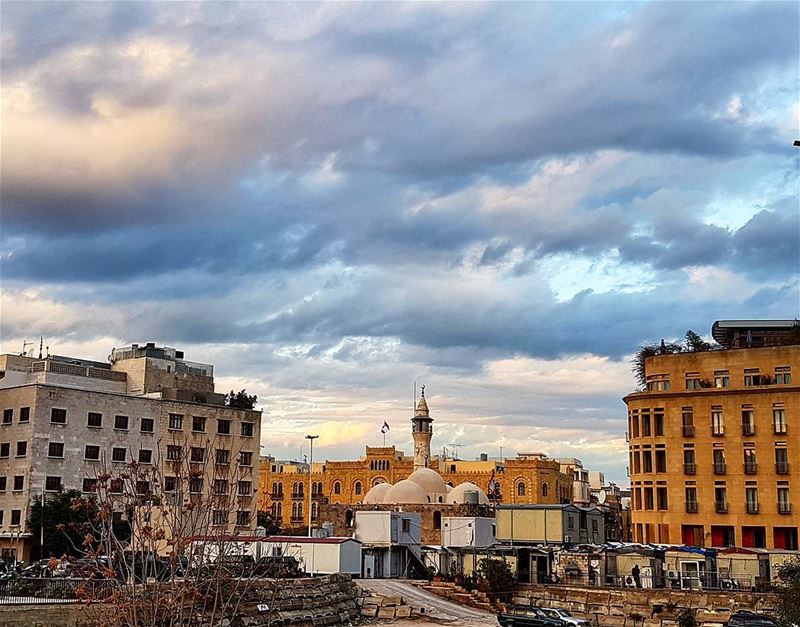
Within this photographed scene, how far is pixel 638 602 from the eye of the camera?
196ft

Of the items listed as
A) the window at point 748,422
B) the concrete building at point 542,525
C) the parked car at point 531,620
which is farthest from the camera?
the concrete building at point 542,525

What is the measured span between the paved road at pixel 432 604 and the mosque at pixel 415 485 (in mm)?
35194

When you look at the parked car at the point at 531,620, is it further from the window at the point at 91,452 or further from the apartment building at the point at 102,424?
the window at the point at 91,452

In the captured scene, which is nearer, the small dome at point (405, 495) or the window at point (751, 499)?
the window at point (751, 499)

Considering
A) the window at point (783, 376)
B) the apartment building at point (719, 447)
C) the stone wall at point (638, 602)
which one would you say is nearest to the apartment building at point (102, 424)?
the stone wall at point (638, 602)

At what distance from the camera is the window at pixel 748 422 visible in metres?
70.6

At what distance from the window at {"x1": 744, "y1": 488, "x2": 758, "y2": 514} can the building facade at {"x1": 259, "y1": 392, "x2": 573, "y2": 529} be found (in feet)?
176

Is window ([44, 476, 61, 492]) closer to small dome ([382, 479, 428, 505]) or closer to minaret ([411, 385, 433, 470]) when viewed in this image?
small dome ([382, 479, 428, 505])

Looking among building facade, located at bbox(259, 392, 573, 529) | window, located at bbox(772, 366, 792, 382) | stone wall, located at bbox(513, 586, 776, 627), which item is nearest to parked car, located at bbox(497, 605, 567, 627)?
stone wall, located at bbox(513, 586, 776, 627)

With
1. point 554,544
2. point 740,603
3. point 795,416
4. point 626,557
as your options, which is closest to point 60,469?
point 554,544

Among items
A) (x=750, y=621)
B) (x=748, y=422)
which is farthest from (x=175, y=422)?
(x=750, y=621)

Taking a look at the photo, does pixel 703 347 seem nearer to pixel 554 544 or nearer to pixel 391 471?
pixel 554 544

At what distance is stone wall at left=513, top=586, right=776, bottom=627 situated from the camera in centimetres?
5662

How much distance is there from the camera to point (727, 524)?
7012 centimetres
